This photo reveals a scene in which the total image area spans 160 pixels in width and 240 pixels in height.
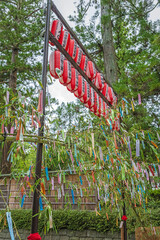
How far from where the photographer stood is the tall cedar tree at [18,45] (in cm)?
744

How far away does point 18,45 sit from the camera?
8188mm

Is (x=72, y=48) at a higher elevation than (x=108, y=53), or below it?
below

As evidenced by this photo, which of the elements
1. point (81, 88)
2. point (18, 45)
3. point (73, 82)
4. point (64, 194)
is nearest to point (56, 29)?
point (73, 82)

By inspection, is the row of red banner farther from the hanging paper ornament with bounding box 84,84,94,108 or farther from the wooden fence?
the wooden fence

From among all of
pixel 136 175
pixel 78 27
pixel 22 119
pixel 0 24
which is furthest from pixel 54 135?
Result: pixel 0 24

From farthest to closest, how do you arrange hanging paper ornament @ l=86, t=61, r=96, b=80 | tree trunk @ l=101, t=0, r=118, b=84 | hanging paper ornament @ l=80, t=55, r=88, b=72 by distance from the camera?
tree trunk @ l=101, t=0, r=118, b=84 < hanging paper ornament @ l=86, t=61, r=96, b=80 < hanging paper ornament @ l=80, t=55, r=88, b=72

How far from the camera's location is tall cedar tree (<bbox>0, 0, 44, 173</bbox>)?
7441mm

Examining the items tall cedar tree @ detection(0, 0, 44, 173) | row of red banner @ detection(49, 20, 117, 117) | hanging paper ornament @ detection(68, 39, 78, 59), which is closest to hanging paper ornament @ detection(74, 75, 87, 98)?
row of red banner @ detection(49, 20, 117, 117)

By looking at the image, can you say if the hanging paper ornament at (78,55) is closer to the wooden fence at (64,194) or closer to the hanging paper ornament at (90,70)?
the hanging paper ornament at (90,70)

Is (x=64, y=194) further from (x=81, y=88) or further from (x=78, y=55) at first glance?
(x=78, y=55)

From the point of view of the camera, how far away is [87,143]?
1.70 meters

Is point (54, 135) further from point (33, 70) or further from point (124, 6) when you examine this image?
point (33, 70)

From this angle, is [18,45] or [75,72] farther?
[18,45]

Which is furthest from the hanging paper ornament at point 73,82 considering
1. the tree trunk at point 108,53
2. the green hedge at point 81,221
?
the green hedge at point 81,221
